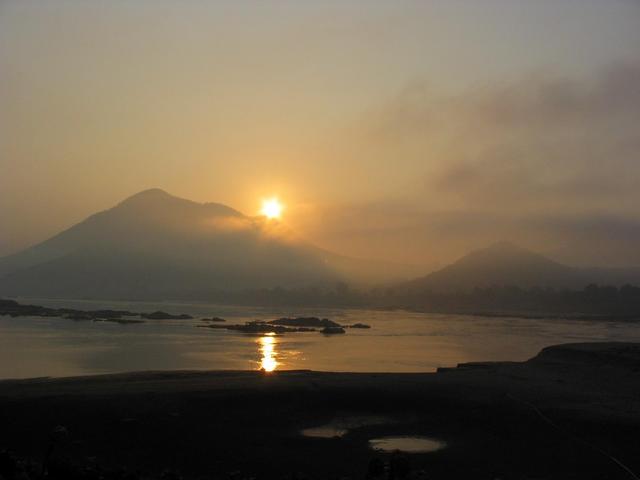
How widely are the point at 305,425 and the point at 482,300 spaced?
12492 cm

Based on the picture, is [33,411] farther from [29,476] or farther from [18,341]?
[18,341]

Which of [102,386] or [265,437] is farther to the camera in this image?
[102,386]

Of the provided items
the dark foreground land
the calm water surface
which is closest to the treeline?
the calm water surface

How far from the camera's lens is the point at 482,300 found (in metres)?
136

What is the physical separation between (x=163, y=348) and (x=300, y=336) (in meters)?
14.6

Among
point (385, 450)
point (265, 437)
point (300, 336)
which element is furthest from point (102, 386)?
point (300, 336)

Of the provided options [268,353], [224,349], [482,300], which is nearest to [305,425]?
[268,353]

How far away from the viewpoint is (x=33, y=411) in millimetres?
15352

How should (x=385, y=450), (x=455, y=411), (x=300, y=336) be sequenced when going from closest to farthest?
(x=385, y=450) < (x=455, y=411) < (x=300, y=336)

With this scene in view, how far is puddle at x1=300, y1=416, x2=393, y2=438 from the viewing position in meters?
14.2

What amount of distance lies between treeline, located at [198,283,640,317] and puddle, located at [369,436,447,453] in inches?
3761

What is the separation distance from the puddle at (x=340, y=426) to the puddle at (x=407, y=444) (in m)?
0.95

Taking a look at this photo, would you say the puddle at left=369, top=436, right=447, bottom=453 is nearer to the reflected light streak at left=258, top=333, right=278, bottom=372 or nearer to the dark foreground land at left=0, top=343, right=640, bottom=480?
the dark foreground land at left=0, top=343, right=640, bottom=480

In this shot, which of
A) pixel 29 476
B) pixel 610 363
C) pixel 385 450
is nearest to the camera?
pixel 29 476
